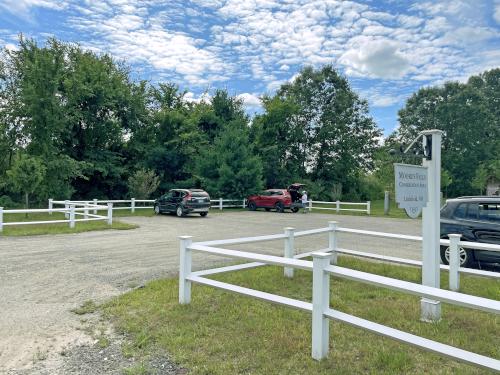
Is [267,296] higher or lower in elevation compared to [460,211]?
lower

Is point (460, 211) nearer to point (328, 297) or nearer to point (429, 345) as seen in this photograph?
point (328, 297)

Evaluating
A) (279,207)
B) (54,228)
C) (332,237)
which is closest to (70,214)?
(54,228)

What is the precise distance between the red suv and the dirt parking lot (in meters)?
11.7

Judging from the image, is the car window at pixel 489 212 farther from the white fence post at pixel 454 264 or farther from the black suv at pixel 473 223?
the white fence post at pixel 454 264

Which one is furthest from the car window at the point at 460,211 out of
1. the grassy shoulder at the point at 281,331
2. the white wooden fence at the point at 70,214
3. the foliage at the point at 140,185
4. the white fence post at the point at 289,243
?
the foliage at the point at 140,185

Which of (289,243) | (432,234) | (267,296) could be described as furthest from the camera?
(289,243)

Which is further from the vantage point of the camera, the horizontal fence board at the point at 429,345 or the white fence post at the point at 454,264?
the white fence post at the point at 454,264

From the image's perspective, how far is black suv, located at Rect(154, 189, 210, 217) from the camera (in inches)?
847

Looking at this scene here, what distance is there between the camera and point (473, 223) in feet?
28.9

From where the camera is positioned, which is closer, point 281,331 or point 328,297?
point 328,297

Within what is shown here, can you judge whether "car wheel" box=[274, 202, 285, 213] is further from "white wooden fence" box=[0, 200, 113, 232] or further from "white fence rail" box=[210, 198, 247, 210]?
"white wooden fence" box=[0, 200, 113, 232]

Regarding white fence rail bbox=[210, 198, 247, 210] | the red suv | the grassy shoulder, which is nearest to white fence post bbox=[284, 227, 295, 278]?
the grassy shoulder

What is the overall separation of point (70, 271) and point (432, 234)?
6.50m

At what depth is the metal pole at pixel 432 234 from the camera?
495 centimetres
